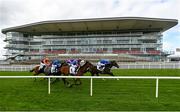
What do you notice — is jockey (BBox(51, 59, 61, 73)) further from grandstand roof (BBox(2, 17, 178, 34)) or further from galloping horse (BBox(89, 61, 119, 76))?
grandstand roof (BBox(2, 17, 178, 34))

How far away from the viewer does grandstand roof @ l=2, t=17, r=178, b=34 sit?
48312mm

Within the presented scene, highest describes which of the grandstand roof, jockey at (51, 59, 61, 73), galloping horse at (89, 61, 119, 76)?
the grandstand roof

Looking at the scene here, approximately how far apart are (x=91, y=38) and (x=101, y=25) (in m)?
3.79

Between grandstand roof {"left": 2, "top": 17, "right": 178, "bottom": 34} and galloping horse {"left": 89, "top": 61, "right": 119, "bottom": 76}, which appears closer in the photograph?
galloping horse {"left": 89, "top": 61, "right": 119, "bottom": 76}

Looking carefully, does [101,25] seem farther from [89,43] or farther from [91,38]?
[89,43]

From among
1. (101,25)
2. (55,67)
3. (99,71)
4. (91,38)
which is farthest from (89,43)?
(55,67)

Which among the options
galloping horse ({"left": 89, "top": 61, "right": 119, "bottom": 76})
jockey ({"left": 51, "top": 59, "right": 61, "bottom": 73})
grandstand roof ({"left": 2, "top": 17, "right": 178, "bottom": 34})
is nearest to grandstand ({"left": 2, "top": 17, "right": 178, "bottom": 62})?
grandstand roof ({"left": 2, "top": 17, "right": 178, "bottom": 34})

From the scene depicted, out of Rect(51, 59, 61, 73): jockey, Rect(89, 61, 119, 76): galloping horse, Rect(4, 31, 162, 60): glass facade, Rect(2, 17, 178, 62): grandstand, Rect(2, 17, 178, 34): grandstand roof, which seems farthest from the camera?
Rect(4, 31, 162, 60): glass facade

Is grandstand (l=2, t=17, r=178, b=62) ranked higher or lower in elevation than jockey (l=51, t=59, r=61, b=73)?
higher

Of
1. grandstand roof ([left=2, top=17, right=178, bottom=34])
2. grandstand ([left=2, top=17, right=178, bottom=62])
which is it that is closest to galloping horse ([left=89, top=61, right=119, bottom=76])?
grandstand ([left=2, top=17, right=178, bottom=62])

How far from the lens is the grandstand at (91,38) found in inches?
1921

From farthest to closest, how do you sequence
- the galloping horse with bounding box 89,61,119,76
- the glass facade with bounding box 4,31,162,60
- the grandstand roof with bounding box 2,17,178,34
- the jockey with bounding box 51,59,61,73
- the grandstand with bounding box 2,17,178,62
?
the glass facade with bounding box 4,31,162,60
the grandstand with bounding box 2,17,178,62
the grandstand roof with bounding box 2,17,178,34
the galloping horse with bounding box 89,61,119,76
the jockey with bounding box 51,59,61,73

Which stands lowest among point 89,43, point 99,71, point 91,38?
point 99,71

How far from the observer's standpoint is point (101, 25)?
50.9 meters
